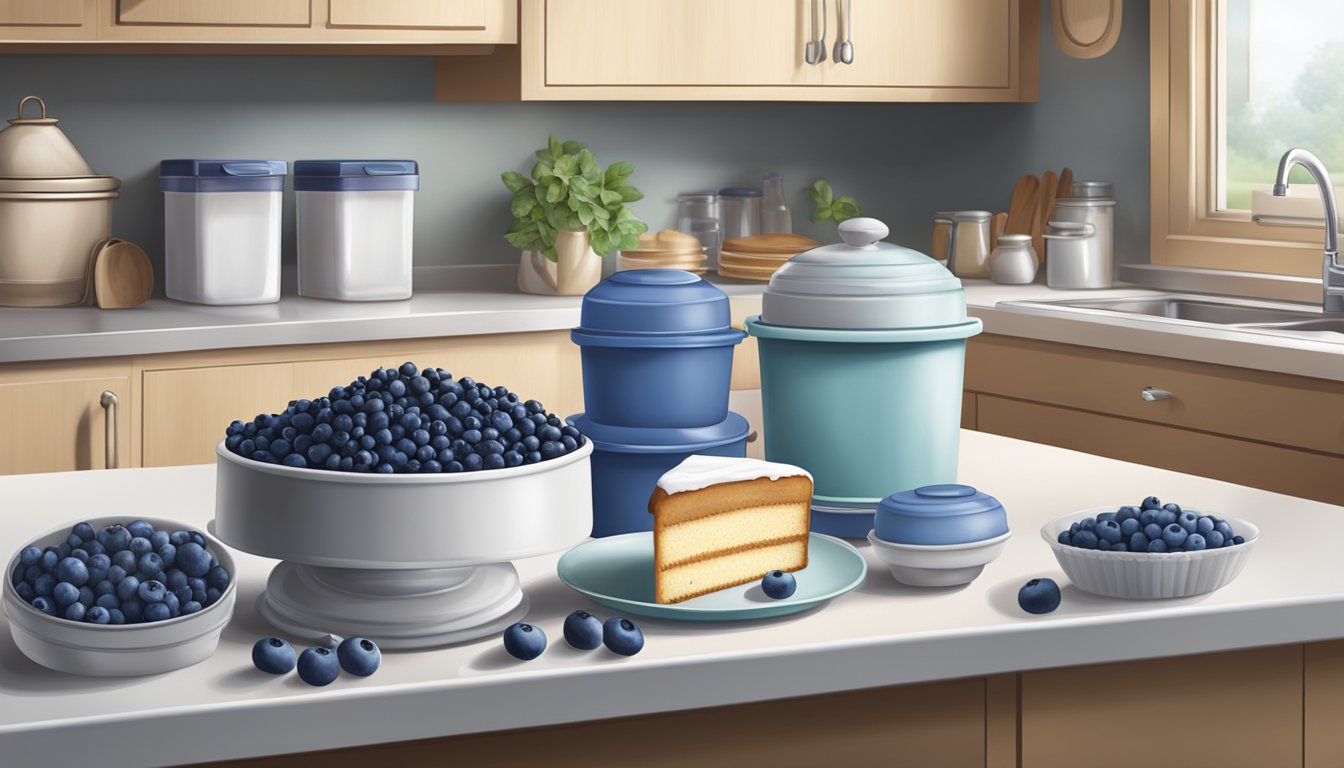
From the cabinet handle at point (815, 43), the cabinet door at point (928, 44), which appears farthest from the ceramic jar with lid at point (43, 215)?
the cabinet door at point (928, 44)

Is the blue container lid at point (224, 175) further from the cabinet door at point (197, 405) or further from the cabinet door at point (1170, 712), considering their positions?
the cabinet door at point (1170, 712)

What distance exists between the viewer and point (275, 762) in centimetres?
105

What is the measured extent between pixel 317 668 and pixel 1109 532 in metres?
0.67

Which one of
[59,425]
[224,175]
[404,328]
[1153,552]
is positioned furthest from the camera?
[224,175]

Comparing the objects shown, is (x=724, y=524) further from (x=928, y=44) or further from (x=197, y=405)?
(x=928, y=44)

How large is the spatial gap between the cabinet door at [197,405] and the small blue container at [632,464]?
1559mm

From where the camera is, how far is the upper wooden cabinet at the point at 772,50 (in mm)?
3477

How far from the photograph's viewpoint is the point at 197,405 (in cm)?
288

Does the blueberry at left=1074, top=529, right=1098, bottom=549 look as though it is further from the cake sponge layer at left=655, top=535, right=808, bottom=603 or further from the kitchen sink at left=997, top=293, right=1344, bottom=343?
the kitchen sink at left=997, top=293, right=1344, bottom=343

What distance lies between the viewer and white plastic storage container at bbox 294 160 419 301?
3301mm

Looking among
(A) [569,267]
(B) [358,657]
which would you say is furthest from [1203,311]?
(B) [358,657]

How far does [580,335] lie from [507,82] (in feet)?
6.86

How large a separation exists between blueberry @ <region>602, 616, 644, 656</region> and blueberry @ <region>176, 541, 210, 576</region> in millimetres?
293

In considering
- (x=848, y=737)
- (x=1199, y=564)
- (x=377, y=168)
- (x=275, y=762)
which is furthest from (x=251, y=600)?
(x=377, y=168)
